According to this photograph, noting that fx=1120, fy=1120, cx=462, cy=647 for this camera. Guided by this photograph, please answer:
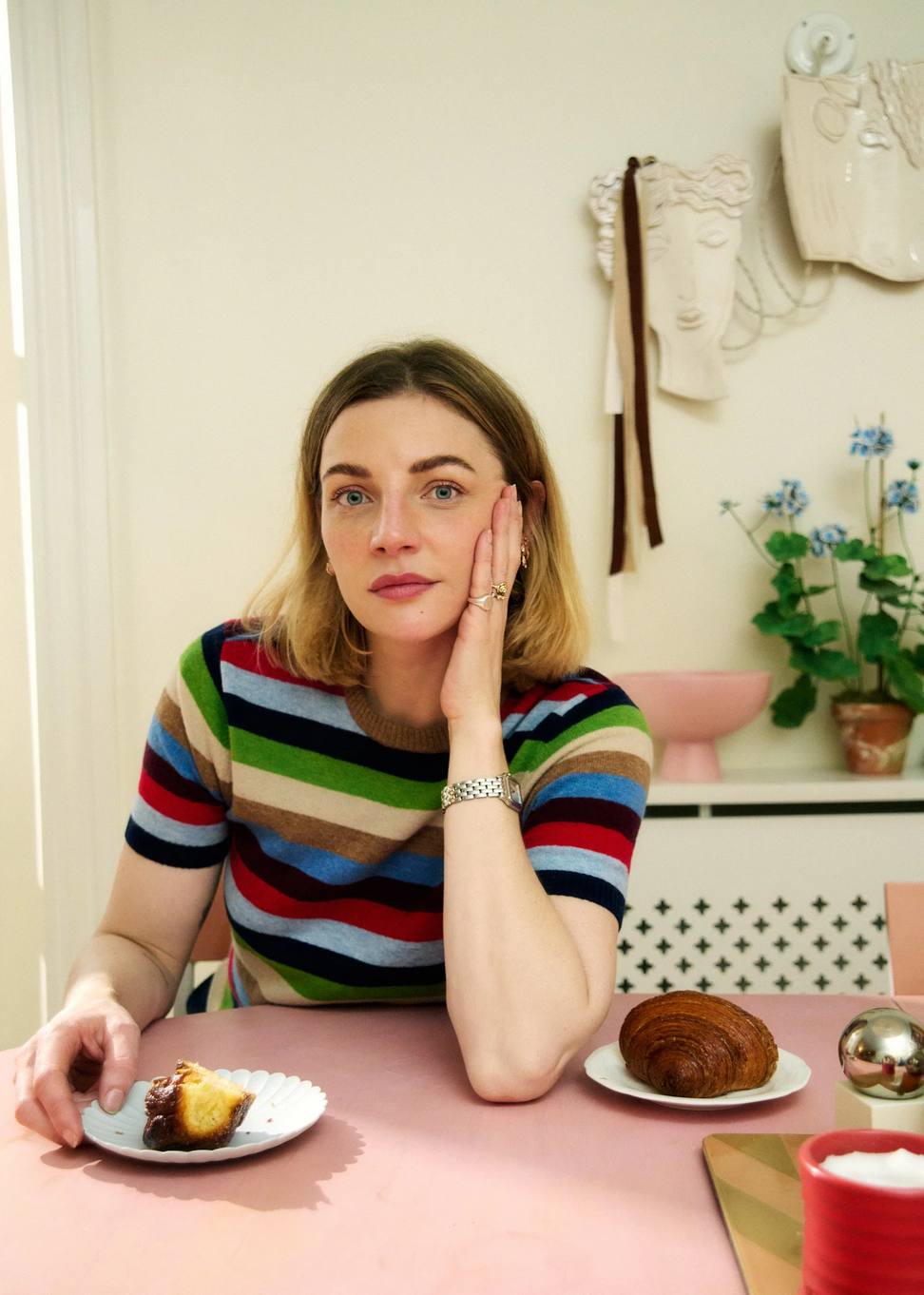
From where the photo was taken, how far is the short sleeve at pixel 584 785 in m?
1.00

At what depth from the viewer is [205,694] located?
3.93 feet

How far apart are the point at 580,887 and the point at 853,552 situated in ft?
4.74

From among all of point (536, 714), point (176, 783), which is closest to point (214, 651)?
point (176, 783)

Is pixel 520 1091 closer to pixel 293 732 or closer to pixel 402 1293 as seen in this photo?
pixel 402 1293

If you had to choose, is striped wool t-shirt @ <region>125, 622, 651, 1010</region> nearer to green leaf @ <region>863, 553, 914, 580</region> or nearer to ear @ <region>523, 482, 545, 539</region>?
ear @ <region>523, 482, 545, 539</region>

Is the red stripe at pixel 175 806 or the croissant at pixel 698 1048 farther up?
the red stripe at pixel 175 806

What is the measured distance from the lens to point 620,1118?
0.77 metres

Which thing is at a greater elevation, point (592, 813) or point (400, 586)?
point (400, 586)

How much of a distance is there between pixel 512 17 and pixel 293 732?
6.36 ft

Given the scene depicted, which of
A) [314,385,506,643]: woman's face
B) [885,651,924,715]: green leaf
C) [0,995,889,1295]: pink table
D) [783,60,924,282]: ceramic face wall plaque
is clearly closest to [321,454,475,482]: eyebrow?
[314,385,506,643]: woman's face

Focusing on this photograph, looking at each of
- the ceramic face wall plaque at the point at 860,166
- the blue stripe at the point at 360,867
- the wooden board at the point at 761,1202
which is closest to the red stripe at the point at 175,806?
the blue stripe at the point at 360,867

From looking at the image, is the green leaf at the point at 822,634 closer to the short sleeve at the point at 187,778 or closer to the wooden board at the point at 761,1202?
the short sleeve at the point at 187,778

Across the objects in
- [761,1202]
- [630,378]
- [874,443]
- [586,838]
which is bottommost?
[761,1202]

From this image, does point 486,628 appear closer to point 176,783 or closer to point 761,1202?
point 176,783
